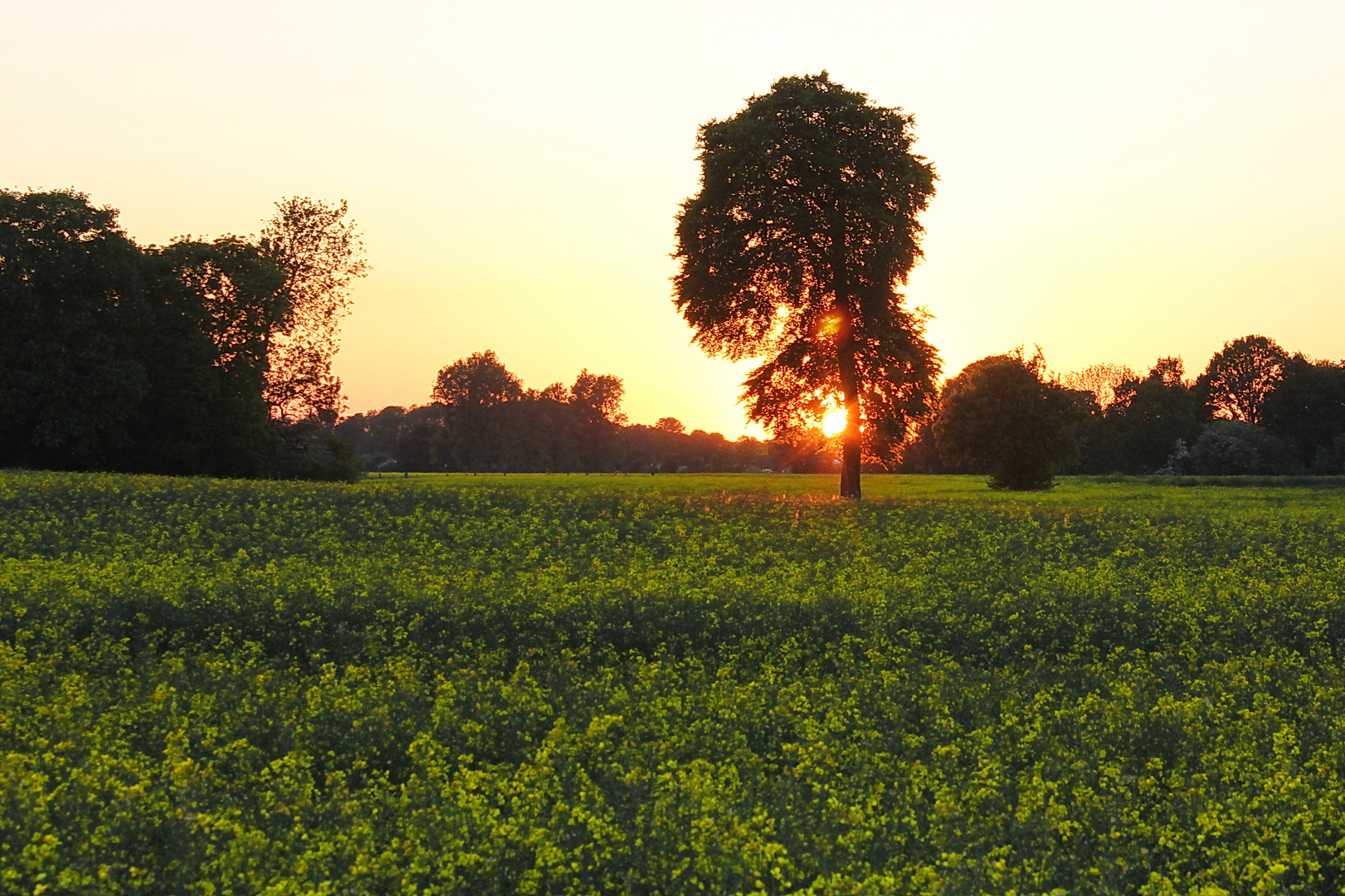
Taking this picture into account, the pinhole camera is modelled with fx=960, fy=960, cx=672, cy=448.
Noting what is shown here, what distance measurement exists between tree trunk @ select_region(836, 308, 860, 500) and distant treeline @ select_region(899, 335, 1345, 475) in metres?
20.6

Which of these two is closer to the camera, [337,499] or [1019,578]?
[1019,578]

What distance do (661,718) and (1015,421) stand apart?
48945mm

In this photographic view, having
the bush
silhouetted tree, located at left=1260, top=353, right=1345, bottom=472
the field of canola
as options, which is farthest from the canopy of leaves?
silhouetted tree, located at left=1260, top=353, right=1345, bottom=472

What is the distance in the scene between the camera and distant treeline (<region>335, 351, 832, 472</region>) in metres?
123

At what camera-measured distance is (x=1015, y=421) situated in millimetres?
54812

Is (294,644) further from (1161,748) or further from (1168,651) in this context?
(1168,651)

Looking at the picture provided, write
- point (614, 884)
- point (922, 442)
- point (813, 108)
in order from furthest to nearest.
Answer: point (922, 442) → point (813, 108) → point (614, 884)

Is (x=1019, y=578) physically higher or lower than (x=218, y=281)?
lower

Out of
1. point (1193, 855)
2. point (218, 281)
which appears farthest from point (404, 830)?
point (218, 281)

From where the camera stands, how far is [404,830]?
7.36 m

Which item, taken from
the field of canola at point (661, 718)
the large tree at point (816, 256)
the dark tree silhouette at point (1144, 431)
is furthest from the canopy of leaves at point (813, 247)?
the dark tree silhouette at point (1144, 431)

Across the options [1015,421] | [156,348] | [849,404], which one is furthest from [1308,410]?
[156,348]

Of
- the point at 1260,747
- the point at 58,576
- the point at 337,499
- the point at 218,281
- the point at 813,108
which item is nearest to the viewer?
the point at 1260,747

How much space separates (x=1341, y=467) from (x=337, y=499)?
92.5 m
